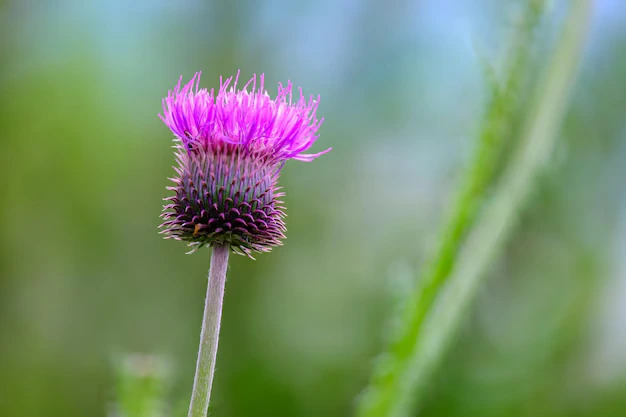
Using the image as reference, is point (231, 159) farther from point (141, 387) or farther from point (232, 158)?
point (141, 387)

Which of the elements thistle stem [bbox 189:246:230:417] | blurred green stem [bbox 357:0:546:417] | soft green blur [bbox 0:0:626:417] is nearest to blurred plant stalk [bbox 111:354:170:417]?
thistle stem [bbox 189:246:230:417]

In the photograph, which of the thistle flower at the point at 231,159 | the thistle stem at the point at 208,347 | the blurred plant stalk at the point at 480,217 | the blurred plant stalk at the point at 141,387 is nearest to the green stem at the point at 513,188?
the blurred plant stalk at the point at 480,217

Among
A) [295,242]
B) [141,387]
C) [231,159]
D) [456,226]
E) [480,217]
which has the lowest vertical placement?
[141,387]

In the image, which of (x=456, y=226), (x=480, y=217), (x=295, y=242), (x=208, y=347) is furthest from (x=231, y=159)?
(x=295, y=242)

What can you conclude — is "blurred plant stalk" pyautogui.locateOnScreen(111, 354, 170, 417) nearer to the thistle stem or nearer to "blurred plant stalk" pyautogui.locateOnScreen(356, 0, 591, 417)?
the thistle stem

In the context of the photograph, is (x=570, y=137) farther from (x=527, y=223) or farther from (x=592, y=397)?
(x=592, y=397)

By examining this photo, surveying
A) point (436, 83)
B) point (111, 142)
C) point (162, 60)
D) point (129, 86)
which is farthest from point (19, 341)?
point (436, 83)
